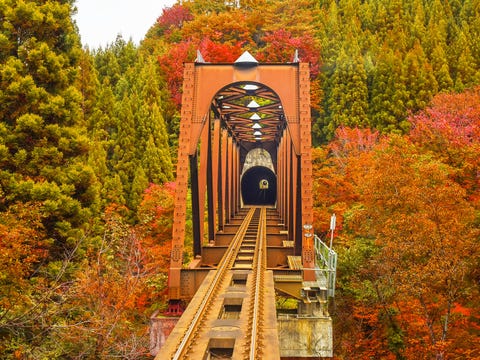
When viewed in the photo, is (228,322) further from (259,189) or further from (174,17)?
(174,17)

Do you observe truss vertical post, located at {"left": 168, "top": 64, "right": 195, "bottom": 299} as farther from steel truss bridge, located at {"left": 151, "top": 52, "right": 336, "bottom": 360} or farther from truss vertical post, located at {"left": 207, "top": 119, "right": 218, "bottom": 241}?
truss vertical post, located at {"left": 207, "top": 119, "right": 218, "bottom": 241}

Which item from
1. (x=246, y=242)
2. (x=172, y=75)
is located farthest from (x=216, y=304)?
(x=172, y=75)

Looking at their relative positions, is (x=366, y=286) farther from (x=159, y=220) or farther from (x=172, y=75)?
(x=172, y=75)

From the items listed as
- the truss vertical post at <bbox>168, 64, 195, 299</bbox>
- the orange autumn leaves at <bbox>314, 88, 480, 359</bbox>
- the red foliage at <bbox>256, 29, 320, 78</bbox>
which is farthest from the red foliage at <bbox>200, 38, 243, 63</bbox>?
the truss vertical post at <bbox>168, 64, 195, 299</bbox>

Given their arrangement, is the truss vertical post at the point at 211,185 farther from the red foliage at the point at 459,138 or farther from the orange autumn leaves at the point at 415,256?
the red foliage at the point at 459,138

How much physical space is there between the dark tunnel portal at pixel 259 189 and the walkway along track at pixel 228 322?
31.7 metres

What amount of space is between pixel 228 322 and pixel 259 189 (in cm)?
3710

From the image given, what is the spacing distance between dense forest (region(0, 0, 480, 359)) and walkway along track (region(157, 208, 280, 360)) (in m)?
3.40

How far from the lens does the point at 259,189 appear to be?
4291 centimetres

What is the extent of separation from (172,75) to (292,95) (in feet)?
103

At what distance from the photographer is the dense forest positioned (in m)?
11.1

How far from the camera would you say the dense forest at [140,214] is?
1110 centimetres

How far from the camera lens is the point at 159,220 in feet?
67.7

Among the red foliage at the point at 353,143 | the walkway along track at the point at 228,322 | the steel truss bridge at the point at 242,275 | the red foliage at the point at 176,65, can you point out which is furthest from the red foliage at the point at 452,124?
the red foliage at the point at 176,65
